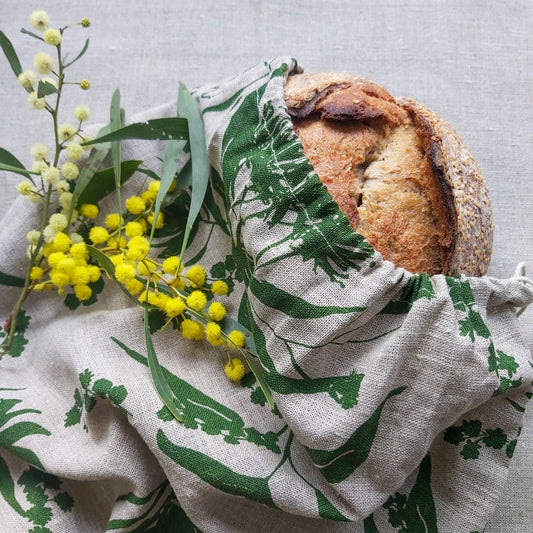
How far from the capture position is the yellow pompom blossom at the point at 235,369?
0.96 meters

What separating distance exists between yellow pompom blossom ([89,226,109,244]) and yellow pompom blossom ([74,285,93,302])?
7 centimetres

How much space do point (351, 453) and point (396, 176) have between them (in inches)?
15.6

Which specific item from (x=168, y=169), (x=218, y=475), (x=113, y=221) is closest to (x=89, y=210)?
(x=113, y=221)

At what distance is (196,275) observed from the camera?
3.21ft

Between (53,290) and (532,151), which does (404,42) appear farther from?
(53,290)

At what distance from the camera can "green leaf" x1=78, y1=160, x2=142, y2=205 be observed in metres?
1.02

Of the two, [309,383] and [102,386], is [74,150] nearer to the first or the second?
[102,386]

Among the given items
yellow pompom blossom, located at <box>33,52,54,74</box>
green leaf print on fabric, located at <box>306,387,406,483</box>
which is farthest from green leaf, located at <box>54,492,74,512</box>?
yellow pompom blossom, located at <box>33,52,54,74</box>

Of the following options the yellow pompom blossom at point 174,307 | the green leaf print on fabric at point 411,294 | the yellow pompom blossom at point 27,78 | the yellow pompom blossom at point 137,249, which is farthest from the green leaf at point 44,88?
the green leaf print on fabric at point 411,294

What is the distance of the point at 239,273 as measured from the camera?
101cm

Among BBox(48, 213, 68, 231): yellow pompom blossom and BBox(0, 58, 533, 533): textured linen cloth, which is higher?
BBox(48, 213, 68, 231): yellow pompom blossom

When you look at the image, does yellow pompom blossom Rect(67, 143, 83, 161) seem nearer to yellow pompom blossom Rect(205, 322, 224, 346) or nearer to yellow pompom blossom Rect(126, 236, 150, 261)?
yellow pompom blossom Rect(126, 236, 150, 261)

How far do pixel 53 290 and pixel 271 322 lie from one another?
437mm

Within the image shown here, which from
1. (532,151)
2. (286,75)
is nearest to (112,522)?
(286,75)
